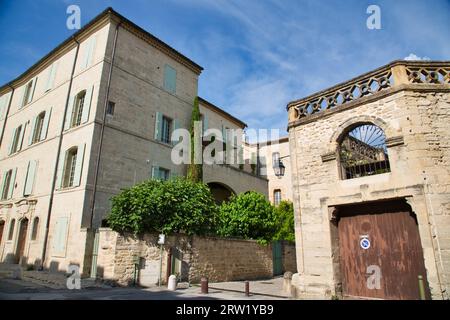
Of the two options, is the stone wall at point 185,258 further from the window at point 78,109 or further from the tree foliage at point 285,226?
the window at point 78,109

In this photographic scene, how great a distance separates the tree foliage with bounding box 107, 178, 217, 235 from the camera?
36.4 feet

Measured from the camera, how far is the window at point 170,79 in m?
17.6

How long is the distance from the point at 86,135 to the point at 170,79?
6669 mm

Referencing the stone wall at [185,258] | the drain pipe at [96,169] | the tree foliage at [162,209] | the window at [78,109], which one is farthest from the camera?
the window at [78,109]

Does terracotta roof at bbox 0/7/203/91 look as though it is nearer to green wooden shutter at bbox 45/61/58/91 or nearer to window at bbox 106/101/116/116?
green wooden shutter at bbox 45/61/58/91

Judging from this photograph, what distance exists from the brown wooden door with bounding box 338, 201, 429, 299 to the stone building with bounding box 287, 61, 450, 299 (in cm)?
2

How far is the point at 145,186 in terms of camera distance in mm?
11867

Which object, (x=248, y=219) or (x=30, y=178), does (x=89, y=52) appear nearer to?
(x=30, y=178)

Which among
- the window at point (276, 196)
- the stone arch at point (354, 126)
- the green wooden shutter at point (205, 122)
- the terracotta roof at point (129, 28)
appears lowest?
the stone arch at point (354, 126)

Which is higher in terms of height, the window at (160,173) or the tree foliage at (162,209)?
the window at (160,173)

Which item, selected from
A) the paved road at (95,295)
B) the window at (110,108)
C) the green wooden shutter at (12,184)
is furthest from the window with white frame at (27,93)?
the paved road at (95,295)

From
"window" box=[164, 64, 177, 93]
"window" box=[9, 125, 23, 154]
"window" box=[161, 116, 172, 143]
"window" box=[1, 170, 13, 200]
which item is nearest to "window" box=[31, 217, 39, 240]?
"window" box=[1, 170, 13, 200]

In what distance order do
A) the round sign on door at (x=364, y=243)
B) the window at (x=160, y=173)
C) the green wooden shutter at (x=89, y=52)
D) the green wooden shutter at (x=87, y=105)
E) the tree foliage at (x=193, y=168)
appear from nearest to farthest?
1. the round sign on door at (x=364, y=243)
2. the green wooden shutter at (x=87, y=105)
3. the green wooden shutter at (x=89, y=52)
4. the window at (x=160, y=173)
5. the tree foliage at (x=193, y=168)

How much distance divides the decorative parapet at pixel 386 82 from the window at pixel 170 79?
10.9 m
